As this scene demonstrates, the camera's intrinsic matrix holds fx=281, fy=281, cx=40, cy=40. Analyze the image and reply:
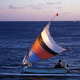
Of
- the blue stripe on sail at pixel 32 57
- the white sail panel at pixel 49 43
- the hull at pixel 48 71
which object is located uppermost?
the white sail panel at pixel 49 43

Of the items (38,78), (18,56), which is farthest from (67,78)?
(18,56)

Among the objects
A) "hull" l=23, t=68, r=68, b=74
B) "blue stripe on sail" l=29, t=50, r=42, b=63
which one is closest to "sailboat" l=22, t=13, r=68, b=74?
"blue stripe on sail" l=29, t=50, r=42, b=63

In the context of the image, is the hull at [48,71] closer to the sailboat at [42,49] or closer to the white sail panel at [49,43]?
the sailboat at [42,49]

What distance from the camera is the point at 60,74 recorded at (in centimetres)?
3344

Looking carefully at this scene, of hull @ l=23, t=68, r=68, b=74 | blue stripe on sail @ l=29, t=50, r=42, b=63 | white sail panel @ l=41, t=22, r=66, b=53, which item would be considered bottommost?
hull @ l=23, t=68, r=68, b=74

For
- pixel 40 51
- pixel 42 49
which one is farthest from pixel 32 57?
pixel 42 49

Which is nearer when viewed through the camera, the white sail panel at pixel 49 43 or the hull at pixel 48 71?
the hull at pixel 48 71

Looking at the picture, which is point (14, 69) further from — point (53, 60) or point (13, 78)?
point (53, 60)

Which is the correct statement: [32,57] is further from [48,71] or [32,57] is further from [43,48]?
[48,71]

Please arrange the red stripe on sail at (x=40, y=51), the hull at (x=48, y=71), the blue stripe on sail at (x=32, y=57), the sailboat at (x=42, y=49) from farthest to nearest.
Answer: the red stripe on sail at (x=40, y=51)
the blue stripe on sail at (x=32, y=57)
the sailboat at (x=42, y=49)
the hull at (x=48, y=71)

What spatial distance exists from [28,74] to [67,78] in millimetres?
4641

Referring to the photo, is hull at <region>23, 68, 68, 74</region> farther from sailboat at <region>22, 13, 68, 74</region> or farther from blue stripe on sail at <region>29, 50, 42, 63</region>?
blue stripe on sail at <region>29, 50, 42, 63</region>

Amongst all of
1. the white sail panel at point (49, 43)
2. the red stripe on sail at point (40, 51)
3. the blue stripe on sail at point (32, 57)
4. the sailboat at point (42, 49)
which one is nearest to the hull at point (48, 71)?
the sailboat at point (42, 49)

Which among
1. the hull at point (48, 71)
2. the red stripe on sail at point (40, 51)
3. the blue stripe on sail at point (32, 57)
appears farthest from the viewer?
the red stripe on sail at point (40, 51)
